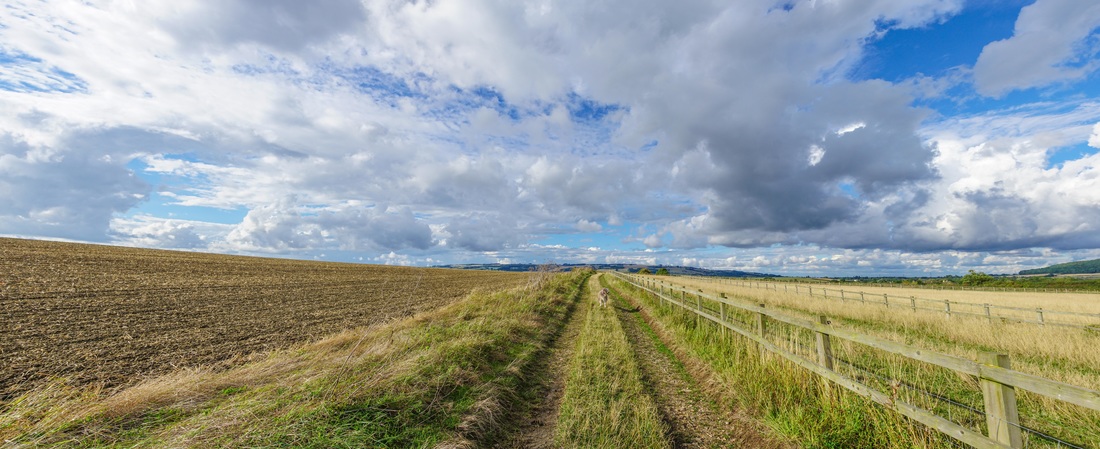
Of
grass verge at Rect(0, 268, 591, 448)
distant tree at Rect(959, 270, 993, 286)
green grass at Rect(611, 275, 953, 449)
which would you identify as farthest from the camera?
distant tree at Rect(959, 270, 993, 286)

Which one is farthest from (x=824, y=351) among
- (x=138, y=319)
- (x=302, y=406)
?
(x=138, y=319)

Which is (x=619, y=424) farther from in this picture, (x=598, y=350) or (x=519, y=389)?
(x=598, y=350)

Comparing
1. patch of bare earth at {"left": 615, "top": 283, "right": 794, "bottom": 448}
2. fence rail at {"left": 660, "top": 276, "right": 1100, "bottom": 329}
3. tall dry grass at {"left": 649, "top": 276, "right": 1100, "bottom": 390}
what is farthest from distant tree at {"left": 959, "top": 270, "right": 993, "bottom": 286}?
patch of bare earth at {"left": 615, "top": 283, "right": 794, "bottom": 448}

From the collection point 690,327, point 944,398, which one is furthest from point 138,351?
point 944,398

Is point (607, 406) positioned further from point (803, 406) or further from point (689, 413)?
point (803, 406)

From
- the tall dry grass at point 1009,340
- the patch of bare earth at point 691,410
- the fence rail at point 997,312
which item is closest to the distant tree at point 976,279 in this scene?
the fence rail at point 997,312

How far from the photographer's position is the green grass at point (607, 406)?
5.38 m

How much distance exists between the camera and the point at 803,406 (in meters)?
5.82

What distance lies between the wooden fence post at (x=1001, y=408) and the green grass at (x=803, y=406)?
80 cm

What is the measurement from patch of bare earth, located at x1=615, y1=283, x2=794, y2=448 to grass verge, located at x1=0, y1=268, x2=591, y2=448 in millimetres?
2549

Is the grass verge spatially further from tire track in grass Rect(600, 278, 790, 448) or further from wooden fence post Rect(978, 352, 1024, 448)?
wooden fence post Rect(978, 352, 1024, 448)

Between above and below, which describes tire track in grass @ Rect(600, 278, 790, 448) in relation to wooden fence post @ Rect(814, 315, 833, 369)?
below

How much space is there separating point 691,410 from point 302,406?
5442mm

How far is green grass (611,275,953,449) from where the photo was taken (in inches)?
183
